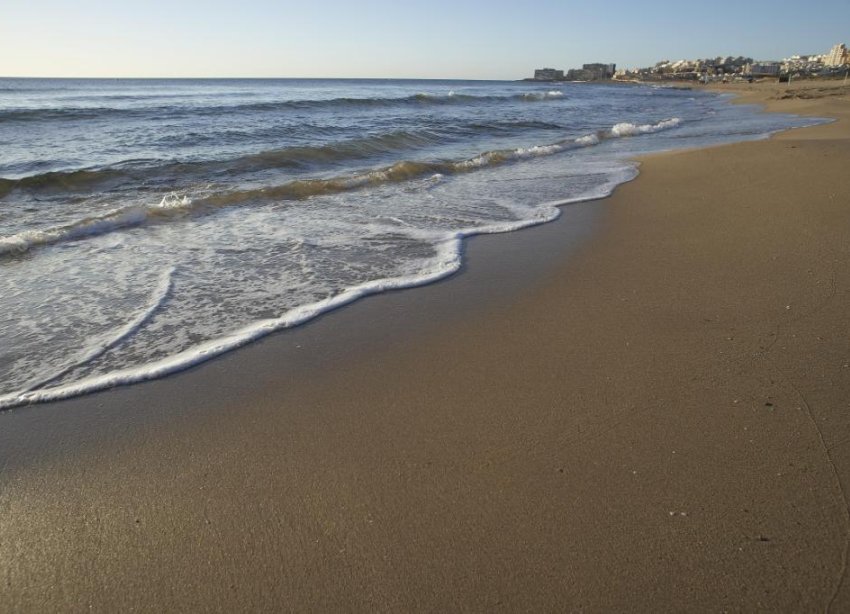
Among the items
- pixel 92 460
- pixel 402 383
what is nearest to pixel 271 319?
pixel 402 383

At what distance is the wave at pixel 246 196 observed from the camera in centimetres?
558

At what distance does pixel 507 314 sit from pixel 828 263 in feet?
8.97

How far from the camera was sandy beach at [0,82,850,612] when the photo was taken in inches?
67.4

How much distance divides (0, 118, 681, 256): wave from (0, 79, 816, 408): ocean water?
29mm

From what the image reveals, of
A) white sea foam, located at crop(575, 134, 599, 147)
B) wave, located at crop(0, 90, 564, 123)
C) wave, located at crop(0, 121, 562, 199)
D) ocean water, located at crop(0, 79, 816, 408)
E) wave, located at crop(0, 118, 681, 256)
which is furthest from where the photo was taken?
wave, located at crop(0, 90, 564, 123)

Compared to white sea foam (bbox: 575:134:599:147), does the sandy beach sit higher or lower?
lower

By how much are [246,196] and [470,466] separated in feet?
21.9

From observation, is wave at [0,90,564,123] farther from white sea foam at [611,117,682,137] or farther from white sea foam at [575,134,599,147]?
white sea foam at [575,134,599,147]

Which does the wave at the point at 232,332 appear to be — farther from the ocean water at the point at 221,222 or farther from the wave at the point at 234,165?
the wave at the point at 234,165

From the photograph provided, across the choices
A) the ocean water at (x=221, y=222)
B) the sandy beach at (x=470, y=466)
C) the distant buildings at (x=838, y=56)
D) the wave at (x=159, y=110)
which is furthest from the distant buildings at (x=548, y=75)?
→ the sandy beach at (x=470, y=466)

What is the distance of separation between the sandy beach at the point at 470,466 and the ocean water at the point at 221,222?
53 cm

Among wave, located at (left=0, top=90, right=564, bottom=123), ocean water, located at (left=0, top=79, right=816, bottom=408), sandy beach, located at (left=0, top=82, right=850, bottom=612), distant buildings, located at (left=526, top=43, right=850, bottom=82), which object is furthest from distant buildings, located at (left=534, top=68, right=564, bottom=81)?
sandy beach, located at (left=0, top=82, right=850, bottom=612)

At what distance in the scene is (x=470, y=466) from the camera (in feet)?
7.28

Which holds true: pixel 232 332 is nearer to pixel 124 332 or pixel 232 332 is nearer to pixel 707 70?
pixel 124 332
